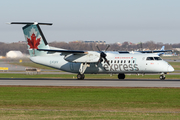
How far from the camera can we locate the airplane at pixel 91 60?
39.6 meters

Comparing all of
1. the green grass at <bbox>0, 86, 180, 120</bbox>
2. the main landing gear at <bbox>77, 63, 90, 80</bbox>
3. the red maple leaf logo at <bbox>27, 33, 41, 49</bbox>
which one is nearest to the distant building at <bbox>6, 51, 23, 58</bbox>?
the red maple leaf logo at <bbox>27, 33, 41, 49</bbox>

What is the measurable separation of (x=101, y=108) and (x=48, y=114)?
3.63 metres

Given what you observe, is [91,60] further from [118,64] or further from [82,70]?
[118,64]

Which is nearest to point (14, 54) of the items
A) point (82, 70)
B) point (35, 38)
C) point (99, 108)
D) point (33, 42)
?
point (33, 42)

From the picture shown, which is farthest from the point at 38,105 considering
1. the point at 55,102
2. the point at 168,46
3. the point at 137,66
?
the point at 168,46

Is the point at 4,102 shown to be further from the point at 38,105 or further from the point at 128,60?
the point at 128,60

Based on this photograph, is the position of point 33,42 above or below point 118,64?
above

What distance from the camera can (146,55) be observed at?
40.4 meters

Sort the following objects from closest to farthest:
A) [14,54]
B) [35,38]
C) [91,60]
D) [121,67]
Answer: [121,67] < [91,60] < [35,38] < [14,54]

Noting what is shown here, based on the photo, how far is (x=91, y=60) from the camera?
41688 millimetres

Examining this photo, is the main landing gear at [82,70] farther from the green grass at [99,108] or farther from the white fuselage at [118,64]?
the green grass at [99,108]

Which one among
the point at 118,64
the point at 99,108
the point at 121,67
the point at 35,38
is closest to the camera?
the point at 99,108

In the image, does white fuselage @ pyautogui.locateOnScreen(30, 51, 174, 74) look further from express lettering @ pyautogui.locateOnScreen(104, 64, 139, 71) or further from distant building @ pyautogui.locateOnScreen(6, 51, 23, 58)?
distant building @ pyautogui.locateOnScreen(6, 51, 23, 58)

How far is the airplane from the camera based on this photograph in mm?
39562
